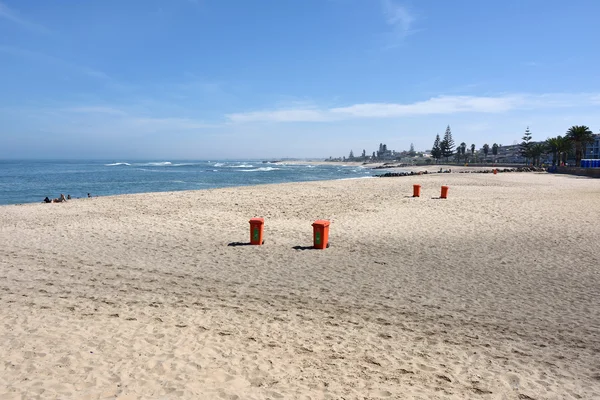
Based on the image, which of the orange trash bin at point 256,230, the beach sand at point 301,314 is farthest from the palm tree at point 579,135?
the orange trash bin at point 256,230

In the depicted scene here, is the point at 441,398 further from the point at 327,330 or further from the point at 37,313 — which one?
the point at 37,313

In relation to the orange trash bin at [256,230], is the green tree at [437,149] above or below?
above

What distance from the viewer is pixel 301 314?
18.3ft

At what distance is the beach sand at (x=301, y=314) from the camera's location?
152 inches

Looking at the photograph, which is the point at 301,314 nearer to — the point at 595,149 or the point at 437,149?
the point at 595,149

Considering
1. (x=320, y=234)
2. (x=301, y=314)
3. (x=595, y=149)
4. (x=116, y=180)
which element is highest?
(x=595, y=149)

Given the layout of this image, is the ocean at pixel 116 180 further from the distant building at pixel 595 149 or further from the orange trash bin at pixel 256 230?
the distant building at pixel 595 149

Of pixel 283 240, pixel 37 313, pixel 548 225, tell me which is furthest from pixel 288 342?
pixel 548 225

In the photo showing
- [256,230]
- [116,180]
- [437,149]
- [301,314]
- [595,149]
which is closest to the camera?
[301,314]

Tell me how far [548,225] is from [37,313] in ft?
46.7

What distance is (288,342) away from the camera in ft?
15.4

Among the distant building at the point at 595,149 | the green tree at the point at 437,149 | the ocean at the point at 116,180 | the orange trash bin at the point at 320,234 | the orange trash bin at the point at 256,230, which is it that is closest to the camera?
the orange trash bin at the point at 320,234

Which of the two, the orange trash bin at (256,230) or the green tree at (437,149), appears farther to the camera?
the green tree at (437,149)

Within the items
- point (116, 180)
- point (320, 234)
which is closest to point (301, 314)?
point (320, 234)
